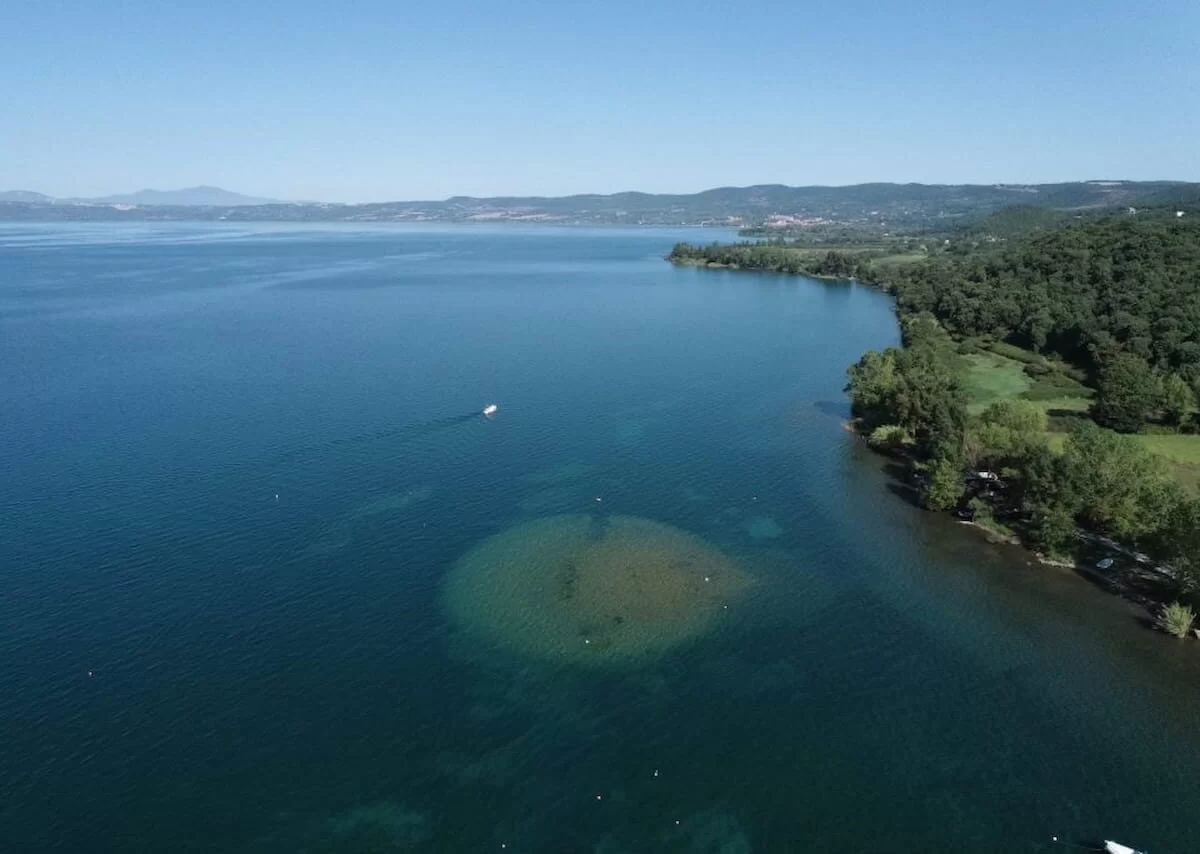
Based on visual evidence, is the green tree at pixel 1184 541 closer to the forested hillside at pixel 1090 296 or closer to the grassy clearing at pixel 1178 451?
the grassy clearing at pixel 1178 451

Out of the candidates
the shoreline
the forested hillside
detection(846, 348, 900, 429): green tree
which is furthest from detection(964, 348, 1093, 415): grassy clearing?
the shoreline

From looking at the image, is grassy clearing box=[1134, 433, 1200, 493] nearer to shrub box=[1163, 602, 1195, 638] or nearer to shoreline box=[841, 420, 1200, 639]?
shoreline box=[841, 420, 1200, 639]

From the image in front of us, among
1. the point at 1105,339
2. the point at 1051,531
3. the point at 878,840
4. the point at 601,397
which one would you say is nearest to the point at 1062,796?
the point at 878,840

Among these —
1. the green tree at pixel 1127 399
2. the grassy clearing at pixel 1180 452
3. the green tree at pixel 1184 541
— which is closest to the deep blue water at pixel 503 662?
the green tree at pixel 1184 541

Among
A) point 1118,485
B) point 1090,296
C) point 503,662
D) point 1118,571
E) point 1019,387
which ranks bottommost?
point 1118,571

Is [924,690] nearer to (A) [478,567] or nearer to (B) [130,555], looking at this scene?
(A) [478,567]

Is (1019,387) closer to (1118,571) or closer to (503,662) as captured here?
(1118,571)

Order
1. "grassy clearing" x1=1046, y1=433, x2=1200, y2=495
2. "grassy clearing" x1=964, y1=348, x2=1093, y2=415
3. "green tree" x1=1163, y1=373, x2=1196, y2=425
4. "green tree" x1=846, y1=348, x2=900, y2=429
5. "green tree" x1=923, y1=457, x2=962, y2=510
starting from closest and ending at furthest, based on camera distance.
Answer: "green tree" x1=923, y1=457, x2=962, y2=510
"grassy clearing" x1=1046, y1=433, x2=1200, y2=495
"green tree" x1=1163, y1=373, x2=1196, y2=425
"green tree" x1=846, y1=348, x2=900, y2=429
"grassy clearing" x1=964, y1=348, x2=1093, y2=415

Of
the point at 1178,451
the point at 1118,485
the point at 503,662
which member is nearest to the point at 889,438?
the point at 1118,485
